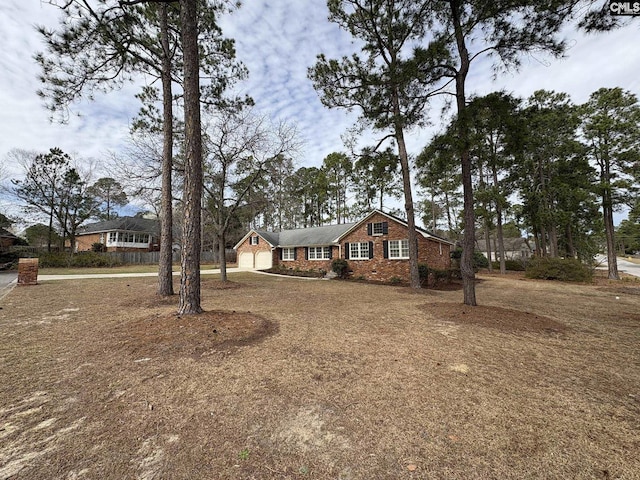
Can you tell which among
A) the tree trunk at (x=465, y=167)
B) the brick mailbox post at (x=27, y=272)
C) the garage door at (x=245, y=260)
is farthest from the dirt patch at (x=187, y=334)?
the garage door at (x=245, y=260)

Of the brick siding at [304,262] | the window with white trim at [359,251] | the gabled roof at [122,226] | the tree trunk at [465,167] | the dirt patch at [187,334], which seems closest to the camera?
the dirt patch at [187,334]

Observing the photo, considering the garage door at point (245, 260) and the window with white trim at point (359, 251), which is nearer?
the window with white trim at point (359, 251)

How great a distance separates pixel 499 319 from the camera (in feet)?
19.7

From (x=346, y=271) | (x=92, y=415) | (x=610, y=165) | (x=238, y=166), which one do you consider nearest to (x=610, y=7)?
(x=92, y=415)

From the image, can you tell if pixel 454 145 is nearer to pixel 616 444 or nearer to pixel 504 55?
pixel 504 55

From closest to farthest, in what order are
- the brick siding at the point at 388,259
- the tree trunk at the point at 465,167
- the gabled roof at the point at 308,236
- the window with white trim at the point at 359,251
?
the tree trunk at the point at 465,167 < the brick siding at the point at 388,259 < the window with white trim at the point at 359,251 < the gabled roof at the point at 308,236

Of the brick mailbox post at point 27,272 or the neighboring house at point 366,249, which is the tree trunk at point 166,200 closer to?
the brick mailbox post at point 27,272

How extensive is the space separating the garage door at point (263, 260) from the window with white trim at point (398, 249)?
1158 cm

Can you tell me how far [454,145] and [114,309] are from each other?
9.97m

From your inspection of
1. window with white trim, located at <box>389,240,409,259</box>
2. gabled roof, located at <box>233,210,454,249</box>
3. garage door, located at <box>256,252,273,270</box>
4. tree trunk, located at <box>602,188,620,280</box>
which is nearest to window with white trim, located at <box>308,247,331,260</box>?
gabled roof, located at <box>233,210,454,249</box>

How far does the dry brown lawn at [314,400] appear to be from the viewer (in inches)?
76.9

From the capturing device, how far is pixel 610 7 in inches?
193

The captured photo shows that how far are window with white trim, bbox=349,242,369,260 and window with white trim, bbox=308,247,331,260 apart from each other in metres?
2.31

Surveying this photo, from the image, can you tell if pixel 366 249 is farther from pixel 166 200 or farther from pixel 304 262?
pixel 166 200
